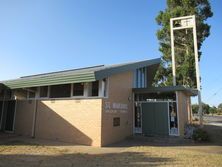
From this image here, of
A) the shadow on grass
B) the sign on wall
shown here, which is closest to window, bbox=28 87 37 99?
the sign on wall

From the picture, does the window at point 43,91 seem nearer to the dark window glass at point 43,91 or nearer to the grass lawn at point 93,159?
the dark window glass at point 43,91

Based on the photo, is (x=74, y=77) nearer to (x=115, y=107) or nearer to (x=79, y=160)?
(x=115, y=107)

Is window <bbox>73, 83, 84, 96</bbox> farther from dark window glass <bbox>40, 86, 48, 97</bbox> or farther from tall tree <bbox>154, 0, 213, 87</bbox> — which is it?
tall tree <bbox>154, 0, 213, 87</bbox>

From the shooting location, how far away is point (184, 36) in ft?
76.3

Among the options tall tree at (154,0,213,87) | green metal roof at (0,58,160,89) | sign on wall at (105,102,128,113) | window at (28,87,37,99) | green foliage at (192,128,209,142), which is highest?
tall tree at (154,0,213,87)

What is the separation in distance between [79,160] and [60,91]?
5.91 m

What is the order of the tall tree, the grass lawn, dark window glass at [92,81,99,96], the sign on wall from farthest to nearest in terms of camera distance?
the tall tree, dark window glass at [92,81,99,96], the sign on wall, the grass lawn

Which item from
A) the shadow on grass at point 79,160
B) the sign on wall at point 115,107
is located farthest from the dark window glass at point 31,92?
the shadow on grass at point 79,160

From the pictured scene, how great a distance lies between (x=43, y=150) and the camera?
8.32 m

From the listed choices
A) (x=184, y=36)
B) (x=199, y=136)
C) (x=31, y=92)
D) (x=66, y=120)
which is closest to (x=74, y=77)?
(x=66, y=120)

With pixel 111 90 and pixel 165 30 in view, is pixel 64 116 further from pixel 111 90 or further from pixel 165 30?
pixel 165 30

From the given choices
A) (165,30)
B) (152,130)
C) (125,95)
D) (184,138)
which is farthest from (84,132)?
(165,30)

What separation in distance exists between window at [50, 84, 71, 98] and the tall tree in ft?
47.8

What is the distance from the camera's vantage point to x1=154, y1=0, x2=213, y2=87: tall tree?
2177 cm
